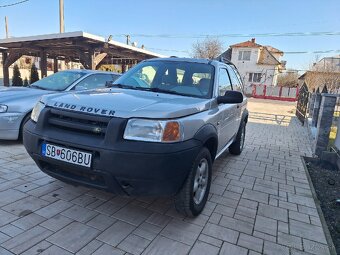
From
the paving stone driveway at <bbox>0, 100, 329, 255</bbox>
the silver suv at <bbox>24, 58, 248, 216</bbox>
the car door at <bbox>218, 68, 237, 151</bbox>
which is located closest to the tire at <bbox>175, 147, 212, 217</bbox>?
the silver suv at <bbox>24, 58, 248, 216</bbox>

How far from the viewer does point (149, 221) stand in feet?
9.37

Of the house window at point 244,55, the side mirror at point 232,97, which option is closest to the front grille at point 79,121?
the side mirror at point 232,97

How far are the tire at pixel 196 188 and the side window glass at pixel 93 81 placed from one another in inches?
158

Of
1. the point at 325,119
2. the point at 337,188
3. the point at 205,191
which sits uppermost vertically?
the point at 325,119

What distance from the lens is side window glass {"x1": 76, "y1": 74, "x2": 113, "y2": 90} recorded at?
6114 millimetres

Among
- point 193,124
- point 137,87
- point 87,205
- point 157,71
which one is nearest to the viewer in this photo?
point 193,124

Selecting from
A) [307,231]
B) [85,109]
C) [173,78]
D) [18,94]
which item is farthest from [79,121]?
[18,94]

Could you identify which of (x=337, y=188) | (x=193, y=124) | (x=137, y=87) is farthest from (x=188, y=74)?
(x=337, y=188)

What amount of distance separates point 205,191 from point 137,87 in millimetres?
1562

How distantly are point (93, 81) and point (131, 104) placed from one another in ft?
13.8

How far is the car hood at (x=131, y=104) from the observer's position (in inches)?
94.7

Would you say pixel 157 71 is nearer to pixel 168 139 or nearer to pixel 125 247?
pixel 168 139

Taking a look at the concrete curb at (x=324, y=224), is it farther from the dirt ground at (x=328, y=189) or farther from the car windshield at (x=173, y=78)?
the car windshield at (x=173, y=78)

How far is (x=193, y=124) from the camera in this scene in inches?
105
